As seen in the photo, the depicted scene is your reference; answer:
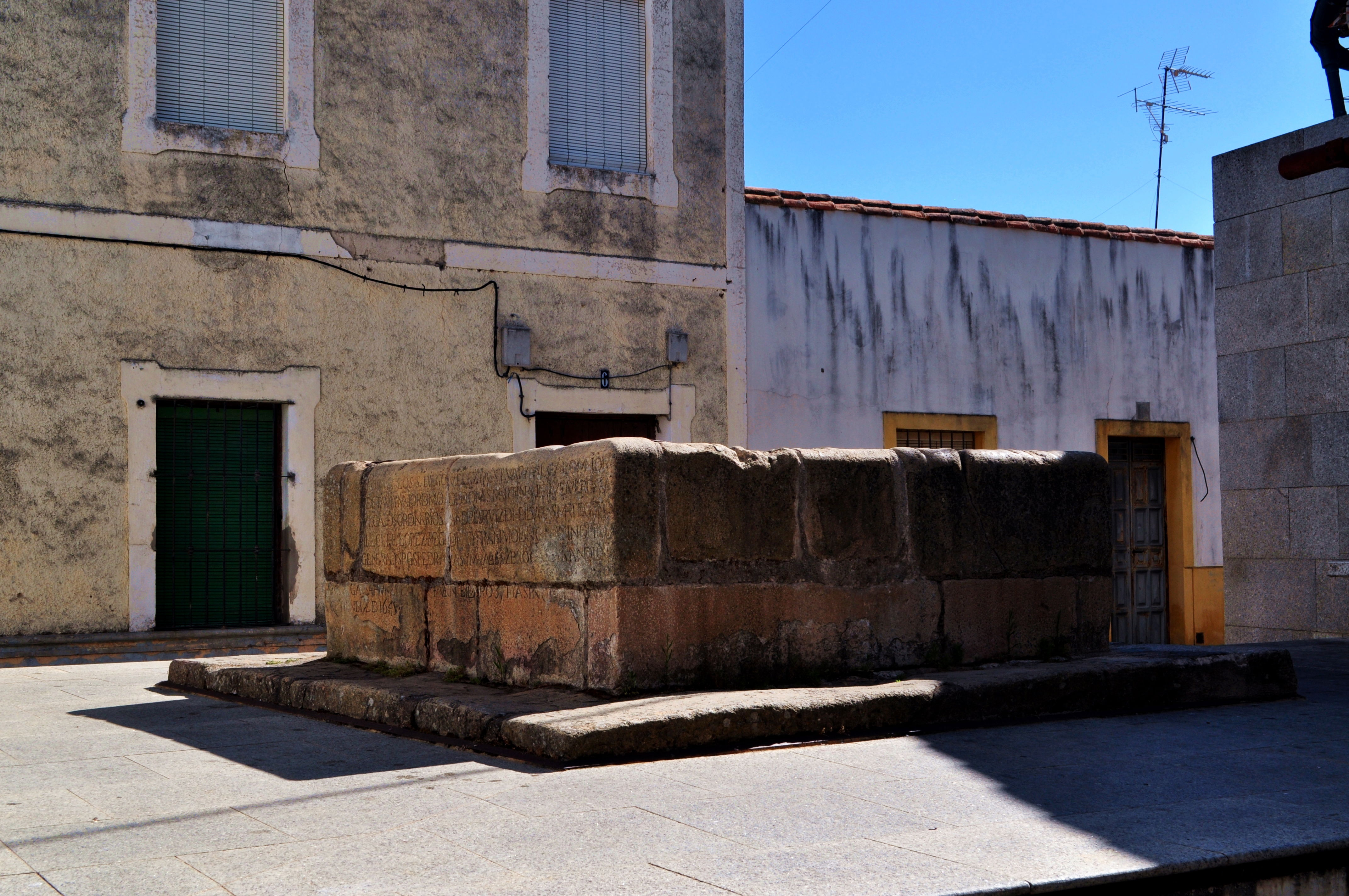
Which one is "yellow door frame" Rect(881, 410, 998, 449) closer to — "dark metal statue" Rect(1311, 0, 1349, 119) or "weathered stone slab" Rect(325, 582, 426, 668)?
"dark metal statue" Rect(1311, 0, 1349, 119)

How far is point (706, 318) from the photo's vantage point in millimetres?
11578

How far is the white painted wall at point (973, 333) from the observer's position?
1225cm

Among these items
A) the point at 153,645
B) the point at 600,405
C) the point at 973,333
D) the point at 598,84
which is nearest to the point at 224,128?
the point at 598,84

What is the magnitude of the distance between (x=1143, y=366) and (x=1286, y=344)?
19.0ft

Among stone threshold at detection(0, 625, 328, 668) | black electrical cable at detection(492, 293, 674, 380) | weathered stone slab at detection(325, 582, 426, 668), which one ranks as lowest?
stone threshold at detection(0, 625, 328, 668)

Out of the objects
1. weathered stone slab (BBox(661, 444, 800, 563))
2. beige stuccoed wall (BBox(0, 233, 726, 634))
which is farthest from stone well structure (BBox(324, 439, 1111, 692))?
beige stuccoed wall (BBox(0, 233, 726, 634))

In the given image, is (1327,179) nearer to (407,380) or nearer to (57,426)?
(407,380)

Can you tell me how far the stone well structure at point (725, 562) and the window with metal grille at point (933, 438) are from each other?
22.1 ft

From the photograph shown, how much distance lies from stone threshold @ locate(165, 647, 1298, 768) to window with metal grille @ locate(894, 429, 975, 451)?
6683 millimetres

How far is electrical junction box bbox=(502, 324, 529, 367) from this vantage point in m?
10.7

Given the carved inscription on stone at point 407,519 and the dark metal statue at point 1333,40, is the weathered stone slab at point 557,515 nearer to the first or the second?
the carved inscription on stone at point 407,519

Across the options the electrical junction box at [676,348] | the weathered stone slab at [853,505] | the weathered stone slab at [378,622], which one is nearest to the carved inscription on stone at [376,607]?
the weathered stone slab at [378,622]

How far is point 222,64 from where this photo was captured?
10031 mm

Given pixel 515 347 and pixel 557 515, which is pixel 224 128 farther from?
pixel 557 515
